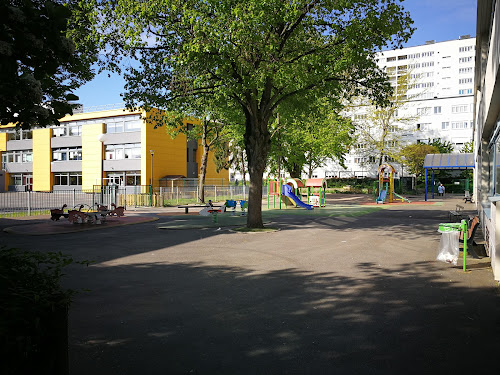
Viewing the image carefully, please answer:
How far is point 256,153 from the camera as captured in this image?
1727 centimetres

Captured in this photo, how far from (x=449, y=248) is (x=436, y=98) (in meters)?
79.4

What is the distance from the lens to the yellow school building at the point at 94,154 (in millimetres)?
51156

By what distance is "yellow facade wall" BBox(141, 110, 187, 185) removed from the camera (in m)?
50.2

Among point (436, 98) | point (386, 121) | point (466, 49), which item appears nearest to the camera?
point (386, 121)

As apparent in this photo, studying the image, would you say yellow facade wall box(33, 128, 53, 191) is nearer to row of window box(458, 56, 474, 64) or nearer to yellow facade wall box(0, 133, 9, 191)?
yellow facade wall box(0, 133, 9, 191)

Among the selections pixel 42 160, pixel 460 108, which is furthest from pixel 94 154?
pixel 460 108

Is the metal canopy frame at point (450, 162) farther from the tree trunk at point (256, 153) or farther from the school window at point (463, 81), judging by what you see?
the school window at point (463, 81)

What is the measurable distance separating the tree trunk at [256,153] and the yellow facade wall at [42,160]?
162 feet

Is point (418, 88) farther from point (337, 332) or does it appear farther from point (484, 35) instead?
point (337, 332)

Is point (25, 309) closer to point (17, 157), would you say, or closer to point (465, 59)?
point (17, 157)

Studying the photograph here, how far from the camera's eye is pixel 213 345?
476 centimetres

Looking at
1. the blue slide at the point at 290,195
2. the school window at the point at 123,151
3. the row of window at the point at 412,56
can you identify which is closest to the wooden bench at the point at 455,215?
the blue slide at the point at 290,195

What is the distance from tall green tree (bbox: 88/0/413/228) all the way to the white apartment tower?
171 feet

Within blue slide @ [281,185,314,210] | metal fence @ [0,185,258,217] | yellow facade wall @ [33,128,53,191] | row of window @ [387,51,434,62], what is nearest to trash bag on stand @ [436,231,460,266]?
metal fence @ [0,185,258,217]
